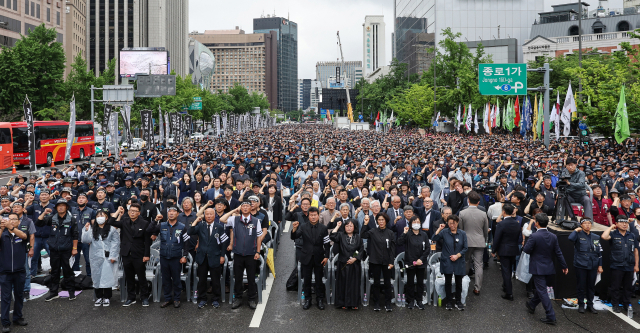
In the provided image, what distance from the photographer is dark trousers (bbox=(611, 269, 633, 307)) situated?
7758 millimetres

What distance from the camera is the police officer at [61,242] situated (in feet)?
27.3

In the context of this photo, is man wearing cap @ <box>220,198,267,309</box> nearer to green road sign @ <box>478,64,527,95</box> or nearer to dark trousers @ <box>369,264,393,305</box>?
dark trousers @ <box>369,264,393,305</box>

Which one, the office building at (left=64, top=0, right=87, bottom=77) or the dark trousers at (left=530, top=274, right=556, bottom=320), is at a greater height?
the office building at (left=64, top=0, right=87, bottom=77)

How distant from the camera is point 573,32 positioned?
7844cm

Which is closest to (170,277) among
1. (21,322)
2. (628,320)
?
(21,322)

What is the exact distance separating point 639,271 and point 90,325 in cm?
841

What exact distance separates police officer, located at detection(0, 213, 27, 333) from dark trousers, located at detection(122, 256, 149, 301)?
4.68ft

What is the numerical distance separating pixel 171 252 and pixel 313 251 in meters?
2.22

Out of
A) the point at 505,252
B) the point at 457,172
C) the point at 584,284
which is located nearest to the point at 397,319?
the point at 505,252

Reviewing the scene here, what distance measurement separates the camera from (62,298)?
8.37m

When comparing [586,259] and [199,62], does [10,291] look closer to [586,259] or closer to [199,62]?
[586,259]

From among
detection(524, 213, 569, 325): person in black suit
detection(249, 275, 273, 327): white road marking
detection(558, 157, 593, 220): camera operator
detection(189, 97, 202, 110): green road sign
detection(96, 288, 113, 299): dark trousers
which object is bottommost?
detection(249, 275, 273, 327): white road marking

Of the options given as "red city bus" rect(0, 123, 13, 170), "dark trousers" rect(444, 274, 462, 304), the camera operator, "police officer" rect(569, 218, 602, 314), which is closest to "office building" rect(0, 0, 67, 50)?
"red city bus" rect(0, 123, 13, 170)

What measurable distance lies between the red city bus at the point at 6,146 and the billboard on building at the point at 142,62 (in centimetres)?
2296
